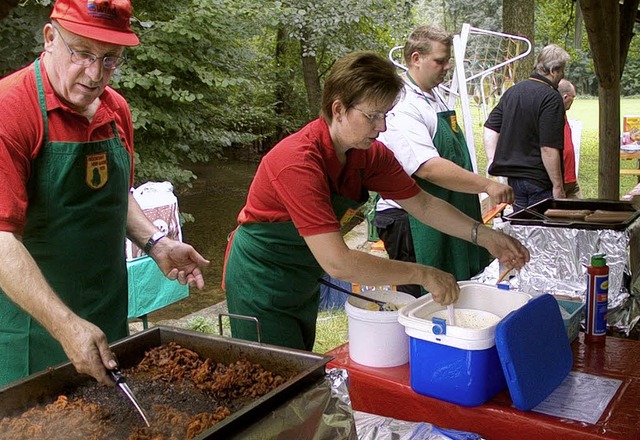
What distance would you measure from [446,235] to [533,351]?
1.29 metres

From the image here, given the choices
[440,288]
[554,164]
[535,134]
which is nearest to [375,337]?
[440,288]

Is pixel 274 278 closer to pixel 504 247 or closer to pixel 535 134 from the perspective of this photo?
pixel 504 247

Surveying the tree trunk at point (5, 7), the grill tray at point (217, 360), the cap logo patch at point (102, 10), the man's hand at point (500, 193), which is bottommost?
the grill tray at point (217, 360)

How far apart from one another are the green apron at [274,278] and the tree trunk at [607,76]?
2734 millimetres

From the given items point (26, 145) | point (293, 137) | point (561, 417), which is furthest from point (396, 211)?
point (26, 145)

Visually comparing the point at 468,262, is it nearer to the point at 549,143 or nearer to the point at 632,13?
the point at 549,143

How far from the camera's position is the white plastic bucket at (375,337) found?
1.72m

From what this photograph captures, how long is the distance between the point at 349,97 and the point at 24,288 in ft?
3.07

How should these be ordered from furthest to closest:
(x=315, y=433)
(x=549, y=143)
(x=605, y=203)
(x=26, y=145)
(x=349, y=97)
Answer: (x=549, y=143) < (x=605, y=203) < (x=349, y=97) < (x=26, y=145) < (x=315, y=433)

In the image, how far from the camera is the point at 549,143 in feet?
12.8

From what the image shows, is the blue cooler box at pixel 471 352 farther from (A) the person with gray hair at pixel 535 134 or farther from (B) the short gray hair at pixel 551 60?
(B) the short gray hair at pixel 551 60

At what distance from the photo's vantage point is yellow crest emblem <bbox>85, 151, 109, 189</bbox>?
1674mm

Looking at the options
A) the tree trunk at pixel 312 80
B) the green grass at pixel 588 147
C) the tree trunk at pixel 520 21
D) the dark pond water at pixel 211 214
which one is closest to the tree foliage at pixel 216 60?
the tree trunk at pixel 312 80

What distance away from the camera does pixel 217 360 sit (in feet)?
4.83
